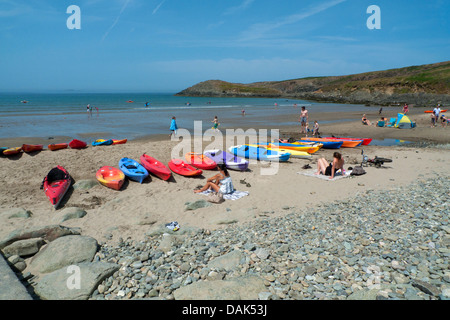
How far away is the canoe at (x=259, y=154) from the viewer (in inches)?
625

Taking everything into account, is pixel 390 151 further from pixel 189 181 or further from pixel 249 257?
pixel 249 257

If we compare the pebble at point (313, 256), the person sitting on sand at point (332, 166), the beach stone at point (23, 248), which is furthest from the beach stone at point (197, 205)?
the person sitting on sand at point (332, 166)

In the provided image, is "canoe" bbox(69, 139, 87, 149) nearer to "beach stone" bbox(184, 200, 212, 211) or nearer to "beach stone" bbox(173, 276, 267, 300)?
"beach stone" bbox(184, 200, 212, 211)

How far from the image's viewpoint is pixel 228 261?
617 cm

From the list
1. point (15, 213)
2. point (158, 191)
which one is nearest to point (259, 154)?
point (158, 191)

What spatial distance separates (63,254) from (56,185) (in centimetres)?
563

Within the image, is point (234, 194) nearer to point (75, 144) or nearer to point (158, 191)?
point (158, 191)

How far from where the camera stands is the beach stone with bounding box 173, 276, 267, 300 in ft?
16.3

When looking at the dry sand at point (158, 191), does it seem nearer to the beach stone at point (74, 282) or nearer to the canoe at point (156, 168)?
the canoe at point (156, 168)

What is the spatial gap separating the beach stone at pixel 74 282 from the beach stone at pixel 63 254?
1.29ft
